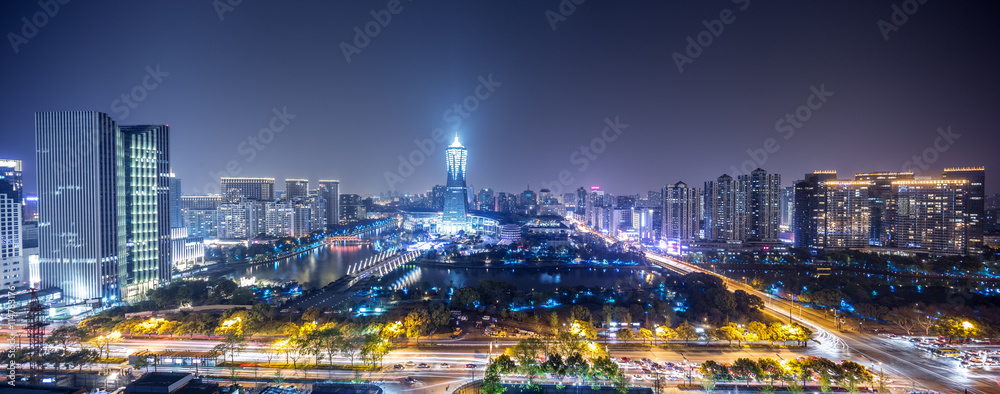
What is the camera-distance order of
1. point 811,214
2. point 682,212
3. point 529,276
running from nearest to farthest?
1. point 529,276
2. point 811,214
3. point 682,212

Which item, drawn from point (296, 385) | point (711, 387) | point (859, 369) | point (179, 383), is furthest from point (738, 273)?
point (179, 383)

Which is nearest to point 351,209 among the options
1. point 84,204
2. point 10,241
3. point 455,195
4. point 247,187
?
point 247,187

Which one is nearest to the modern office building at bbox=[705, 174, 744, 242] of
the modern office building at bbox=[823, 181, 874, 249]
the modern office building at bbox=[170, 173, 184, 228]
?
the modern office building at bbox=[823, 181, 874, 249]

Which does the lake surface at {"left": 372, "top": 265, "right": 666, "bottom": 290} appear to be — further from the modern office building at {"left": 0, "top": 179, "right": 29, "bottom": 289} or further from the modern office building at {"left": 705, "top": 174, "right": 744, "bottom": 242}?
the modern office building at {"left": 0, "top": 179, "right": 29, "bottom": 289}

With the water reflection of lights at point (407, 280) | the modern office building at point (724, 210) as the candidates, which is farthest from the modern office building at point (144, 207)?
the modern office building at point (724, 210)

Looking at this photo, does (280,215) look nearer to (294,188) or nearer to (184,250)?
(184,250)

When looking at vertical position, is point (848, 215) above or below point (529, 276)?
above
